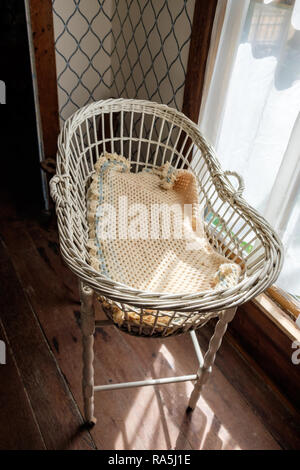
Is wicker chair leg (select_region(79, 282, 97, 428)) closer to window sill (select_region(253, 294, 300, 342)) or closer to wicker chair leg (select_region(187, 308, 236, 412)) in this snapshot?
wicker chair leg (select_region(187, 308, 236, 412))

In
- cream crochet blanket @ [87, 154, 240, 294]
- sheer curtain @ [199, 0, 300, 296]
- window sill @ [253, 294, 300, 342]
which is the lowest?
window sill @ [253, 294, 300, 342]

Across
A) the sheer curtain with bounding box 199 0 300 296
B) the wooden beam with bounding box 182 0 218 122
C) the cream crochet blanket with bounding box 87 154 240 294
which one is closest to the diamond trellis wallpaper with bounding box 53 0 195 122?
the wooden beam with bounding box 182 0 218 122

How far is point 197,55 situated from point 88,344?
1.13 metres

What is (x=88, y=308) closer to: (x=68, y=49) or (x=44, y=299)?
(x=44, y=299)

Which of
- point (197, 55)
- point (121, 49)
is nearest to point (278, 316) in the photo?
point (197, 55)

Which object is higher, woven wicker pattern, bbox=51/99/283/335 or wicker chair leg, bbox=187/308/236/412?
woven wicker pattern, bbox=51/99/283/335

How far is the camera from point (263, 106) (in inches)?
41.8

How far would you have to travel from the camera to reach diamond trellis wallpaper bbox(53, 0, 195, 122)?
4.71 feet

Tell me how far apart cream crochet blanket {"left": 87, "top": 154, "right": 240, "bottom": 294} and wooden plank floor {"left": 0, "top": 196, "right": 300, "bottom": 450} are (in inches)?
20.8

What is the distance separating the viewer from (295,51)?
36.8 inches

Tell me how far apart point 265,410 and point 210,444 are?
26 cm

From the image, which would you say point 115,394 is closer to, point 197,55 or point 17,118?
point 197,55

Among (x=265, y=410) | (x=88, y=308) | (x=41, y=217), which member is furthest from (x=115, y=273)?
(x=41, y=217)

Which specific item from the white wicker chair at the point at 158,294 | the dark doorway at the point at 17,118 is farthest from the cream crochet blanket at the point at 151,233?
the dark doorway at the point at 17,118
